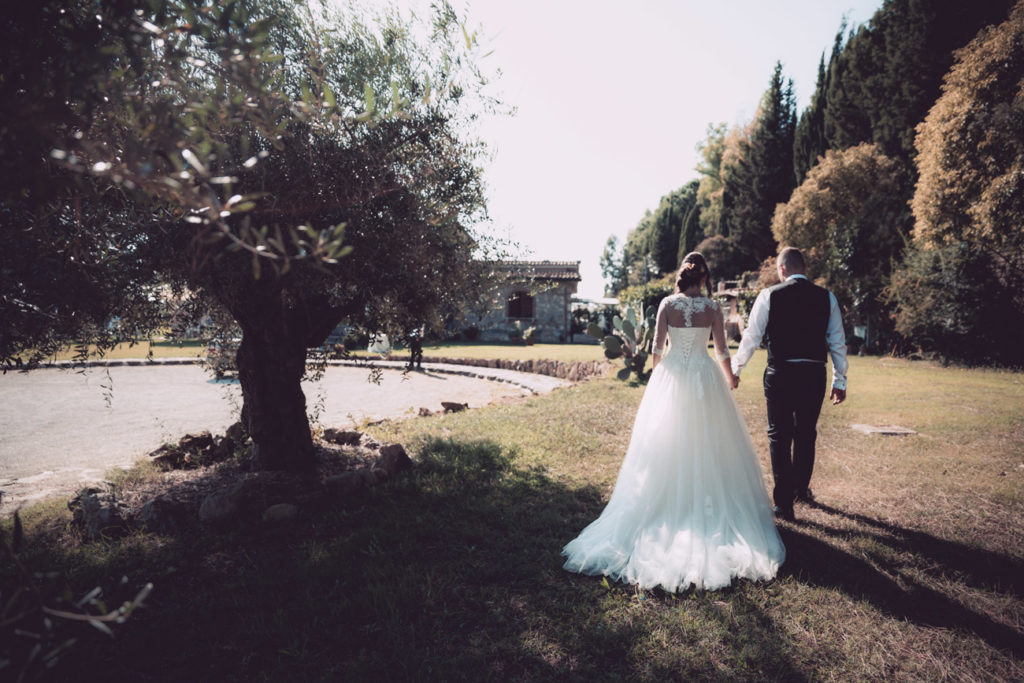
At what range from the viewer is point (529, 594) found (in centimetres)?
310

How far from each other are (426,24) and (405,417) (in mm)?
5942

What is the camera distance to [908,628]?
275 cm

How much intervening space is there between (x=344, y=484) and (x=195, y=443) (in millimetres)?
2687

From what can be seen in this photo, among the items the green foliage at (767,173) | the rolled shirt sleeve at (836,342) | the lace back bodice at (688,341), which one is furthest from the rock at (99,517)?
the green foliage at (767,173)

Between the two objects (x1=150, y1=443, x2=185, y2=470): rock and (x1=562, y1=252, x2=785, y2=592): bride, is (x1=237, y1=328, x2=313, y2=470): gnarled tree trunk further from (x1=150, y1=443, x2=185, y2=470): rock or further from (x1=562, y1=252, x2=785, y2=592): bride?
(x1=562, y1=252, x2=785, y2=592): bride

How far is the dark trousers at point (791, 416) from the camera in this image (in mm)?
4234

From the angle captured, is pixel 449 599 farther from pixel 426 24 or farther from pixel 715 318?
pixel 426 24

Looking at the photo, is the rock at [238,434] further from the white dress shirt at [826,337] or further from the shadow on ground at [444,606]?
the white dress shirt at [826,337]

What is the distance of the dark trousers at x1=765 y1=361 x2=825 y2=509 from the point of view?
4.23m

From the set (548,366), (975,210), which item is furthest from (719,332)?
(975,210)

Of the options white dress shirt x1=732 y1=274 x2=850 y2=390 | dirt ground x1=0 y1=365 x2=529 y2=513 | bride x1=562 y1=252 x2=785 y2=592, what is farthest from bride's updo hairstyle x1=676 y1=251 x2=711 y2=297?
dirt ground x1=0 y1=365 x2=529 y2=513

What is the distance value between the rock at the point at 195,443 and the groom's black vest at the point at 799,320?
6.34 metres

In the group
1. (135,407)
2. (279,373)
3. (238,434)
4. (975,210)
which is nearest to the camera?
(279,373)

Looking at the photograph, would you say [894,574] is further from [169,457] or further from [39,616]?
[169,457]
